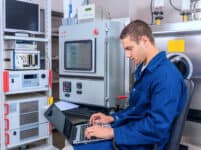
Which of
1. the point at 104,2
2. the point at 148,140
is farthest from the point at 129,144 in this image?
the point at 104,2

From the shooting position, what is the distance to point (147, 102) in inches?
54.5

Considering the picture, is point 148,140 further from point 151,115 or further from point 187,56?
point 187,56

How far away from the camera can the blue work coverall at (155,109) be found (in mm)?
1218

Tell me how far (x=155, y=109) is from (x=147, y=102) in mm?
155

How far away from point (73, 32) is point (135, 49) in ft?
3.39

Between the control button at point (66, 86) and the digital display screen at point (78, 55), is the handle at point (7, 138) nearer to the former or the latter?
the control button at point (66, 86)

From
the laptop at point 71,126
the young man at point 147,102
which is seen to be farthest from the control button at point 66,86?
the young man at point 147,102

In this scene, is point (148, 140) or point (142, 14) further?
point (142, 14)

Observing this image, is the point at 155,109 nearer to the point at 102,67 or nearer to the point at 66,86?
the point at 102,67

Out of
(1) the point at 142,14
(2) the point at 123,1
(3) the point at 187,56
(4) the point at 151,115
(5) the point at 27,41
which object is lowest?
(4) the point at 151,115

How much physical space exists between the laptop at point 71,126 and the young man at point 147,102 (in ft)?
0.16

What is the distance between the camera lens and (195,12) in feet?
6.36

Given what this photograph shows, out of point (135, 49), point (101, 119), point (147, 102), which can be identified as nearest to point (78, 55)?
point (101, 119)

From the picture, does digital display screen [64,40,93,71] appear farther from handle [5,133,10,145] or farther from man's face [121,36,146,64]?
handle [5,133,10,145]
